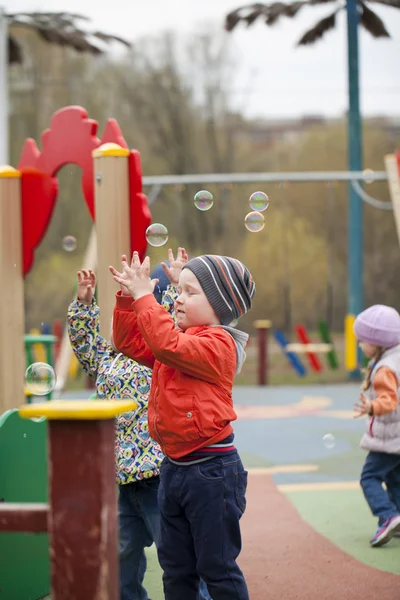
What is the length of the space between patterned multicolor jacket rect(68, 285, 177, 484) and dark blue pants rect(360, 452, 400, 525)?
182 centimetres

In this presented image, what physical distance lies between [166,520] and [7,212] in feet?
10.3

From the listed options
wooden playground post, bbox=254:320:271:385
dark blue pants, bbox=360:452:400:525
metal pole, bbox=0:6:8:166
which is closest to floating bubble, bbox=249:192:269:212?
dark blue pants, bbox=360:452:400:525

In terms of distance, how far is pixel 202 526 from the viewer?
2980 mm

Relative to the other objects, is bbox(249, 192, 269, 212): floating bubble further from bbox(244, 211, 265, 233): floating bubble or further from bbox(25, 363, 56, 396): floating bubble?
bbox(25, 363, 56, 396): floating bubble

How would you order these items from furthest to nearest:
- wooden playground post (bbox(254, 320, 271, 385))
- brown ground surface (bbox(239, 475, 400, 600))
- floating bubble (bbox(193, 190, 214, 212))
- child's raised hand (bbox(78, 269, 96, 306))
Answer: wooden playground post (bbox(254, 320, 271, 385)) → floating bubble (bbox(193, 190, 214, 212)) → brown ground surface (bbox(239, 475, 400, 600)) → child's raised hand (bbox(78, 269, 96, 306))

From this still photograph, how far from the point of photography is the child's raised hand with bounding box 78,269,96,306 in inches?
141

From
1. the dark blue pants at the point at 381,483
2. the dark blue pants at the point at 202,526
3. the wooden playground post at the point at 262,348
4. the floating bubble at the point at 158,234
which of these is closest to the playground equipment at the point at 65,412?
the floating bubble at the point at 158,234

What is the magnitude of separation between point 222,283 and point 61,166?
2.78 meters

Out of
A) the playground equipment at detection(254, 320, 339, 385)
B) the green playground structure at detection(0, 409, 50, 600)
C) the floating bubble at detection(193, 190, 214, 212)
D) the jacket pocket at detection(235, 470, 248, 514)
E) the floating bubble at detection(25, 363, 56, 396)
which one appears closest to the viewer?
the jacket pocket at detection(235, 470, 248, 514)

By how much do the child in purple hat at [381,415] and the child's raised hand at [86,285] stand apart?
1762mm

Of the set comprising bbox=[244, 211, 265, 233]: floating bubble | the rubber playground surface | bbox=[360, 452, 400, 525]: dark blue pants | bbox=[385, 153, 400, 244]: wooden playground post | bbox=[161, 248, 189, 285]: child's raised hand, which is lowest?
the rubber playground surface

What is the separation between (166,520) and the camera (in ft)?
10.2

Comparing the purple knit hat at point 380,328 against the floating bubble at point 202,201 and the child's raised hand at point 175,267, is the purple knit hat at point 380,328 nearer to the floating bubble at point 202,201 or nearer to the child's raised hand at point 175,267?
the floating bubble at point 202,201

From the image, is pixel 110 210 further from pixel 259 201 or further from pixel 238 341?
pixel 238 341
